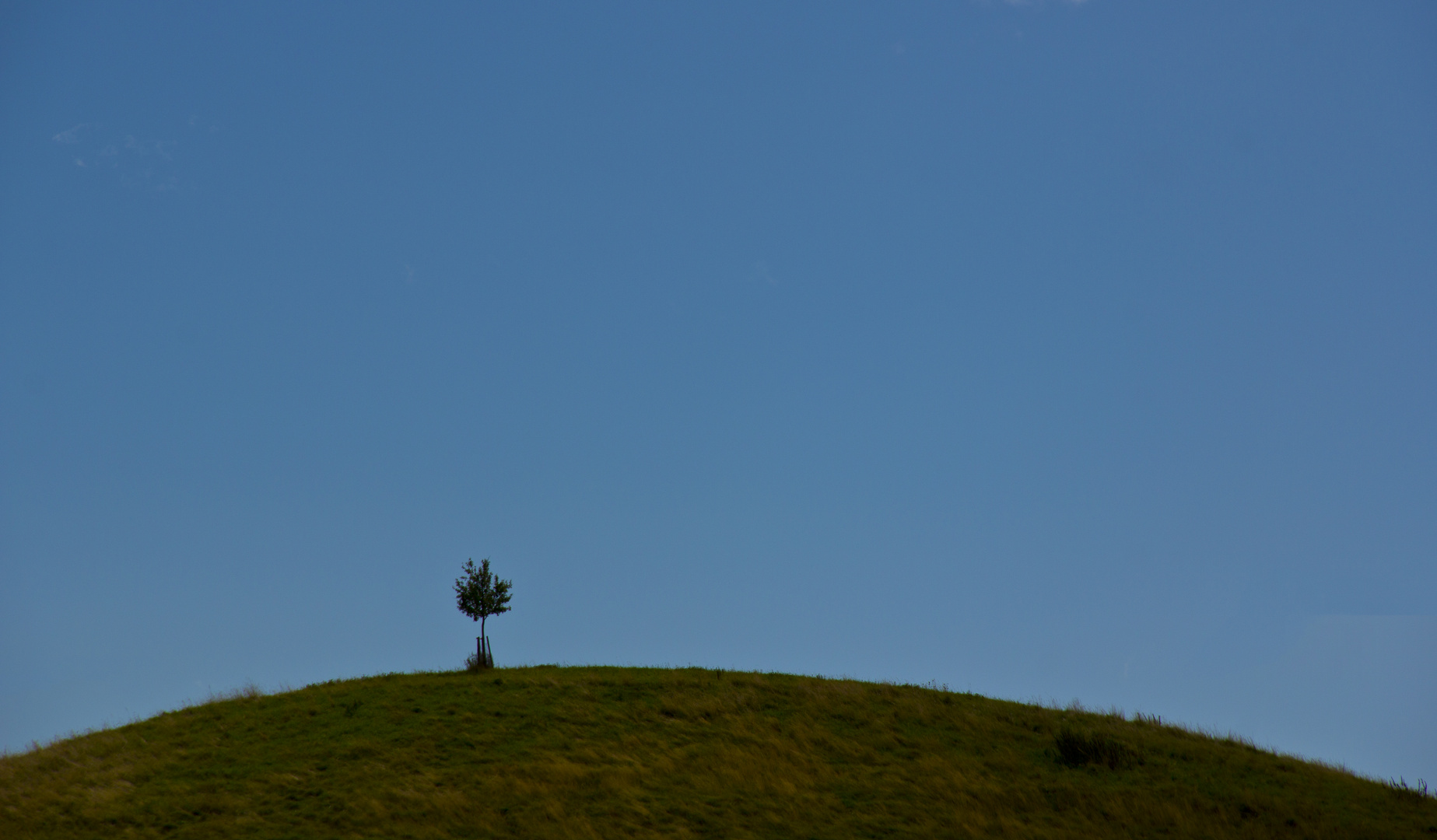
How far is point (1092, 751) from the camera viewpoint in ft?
96.8

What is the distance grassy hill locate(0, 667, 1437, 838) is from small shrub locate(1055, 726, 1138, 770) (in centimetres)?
8

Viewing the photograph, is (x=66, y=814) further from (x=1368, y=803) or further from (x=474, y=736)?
(x=1368, y=803)

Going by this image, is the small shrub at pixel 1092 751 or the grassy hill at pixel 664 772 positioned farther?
the small shrub at pixel 1092 751

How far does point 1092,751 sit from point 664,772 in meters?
13.7

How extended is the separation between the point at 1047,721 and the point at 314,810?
80.1 ft

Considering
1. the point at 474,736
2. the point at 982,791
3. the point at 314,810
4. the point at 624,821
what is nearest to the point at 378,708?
the point at 474,736

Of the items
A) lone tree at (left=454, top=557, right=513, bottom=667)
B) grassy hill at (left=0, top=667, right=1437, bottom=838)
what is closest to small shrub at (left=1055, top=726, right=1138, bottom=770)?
grassy hill at (left=0, top=667, right=1437, bottom=838)

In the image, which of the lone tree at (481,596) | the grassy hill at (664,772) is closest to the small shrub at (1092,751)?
the grassy hill at (664,772)

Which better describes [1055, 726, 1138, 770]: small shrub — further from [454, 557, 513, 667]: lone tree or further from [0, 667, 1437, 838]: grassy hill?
[454, 557, 513, 667]: lone tree

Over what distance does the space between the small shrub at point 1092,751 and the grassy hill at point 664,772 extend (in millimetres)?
84

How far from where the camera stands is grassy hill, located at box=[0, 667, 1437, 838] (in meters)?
24.1

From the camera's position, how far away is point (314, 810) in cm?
2459

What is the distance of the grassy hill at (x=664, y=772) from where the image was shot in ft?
79.1

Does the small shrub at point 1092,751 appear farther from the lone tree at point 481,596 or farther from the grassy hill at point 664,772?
the lone tree at point 481,596
